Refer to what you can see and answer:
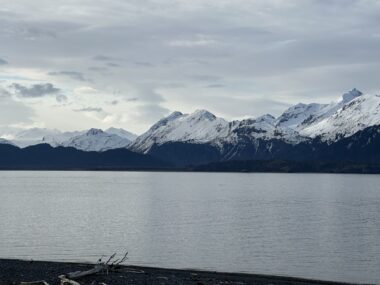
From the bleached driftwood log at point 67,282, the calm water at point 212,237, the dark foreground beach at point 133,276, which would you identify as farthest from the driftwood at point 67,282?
the calm water at point 212,237

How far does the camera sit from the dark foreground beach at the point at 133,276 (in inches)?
2028

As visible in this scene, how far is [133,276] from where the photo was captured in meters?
56.1

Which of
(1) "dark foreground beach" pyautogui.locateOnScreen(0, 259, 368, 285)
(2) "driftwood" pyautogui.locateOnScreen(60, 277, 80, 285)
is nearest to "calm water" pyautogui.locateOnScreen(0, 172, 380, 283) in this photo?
(1) "dark foreground beach" pyautogui.locateOnScreen(0, 259, 368, 285)

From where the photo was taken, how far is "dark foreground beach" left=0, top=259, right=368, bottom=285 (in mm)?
51500

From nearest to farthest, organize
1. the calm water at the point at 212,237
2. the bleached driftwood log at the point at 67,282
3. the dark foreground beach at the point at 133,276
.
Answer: the bleached driftwood log at the point at 67,282 < the dark foreground beach at the point at 133,276 < the calm water at the point at 212,237

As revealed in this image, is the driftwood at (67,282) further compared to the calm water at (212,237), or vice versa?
the calm water at (212,237)

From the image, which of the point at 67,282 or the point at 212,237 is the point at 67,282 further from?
the point at 212,237

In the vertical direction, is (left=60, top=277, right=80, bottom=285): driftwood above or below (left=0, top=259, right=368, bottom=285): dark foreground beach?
above

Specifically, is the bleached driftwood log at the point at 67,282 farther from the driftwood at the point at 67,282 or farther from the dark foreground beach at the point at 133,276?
the dark foreground beach at the point at 133,276

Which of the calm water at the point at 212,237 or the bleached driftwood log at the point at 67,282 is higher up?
the bleached driftwood log at the point at 67,282

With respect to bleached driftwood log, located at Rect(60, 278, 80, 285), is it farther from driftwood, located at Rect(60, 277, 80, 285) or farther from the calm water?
the calm water

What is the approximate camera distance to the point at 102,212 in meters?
138

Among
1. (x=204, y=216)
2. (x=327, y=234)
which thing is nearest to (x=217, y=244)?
(x=327, y=234)

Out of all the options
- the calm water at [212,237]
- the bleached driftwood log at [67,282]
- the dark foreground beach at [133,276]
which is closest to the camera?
the bleached driftwood log at [67,282]
